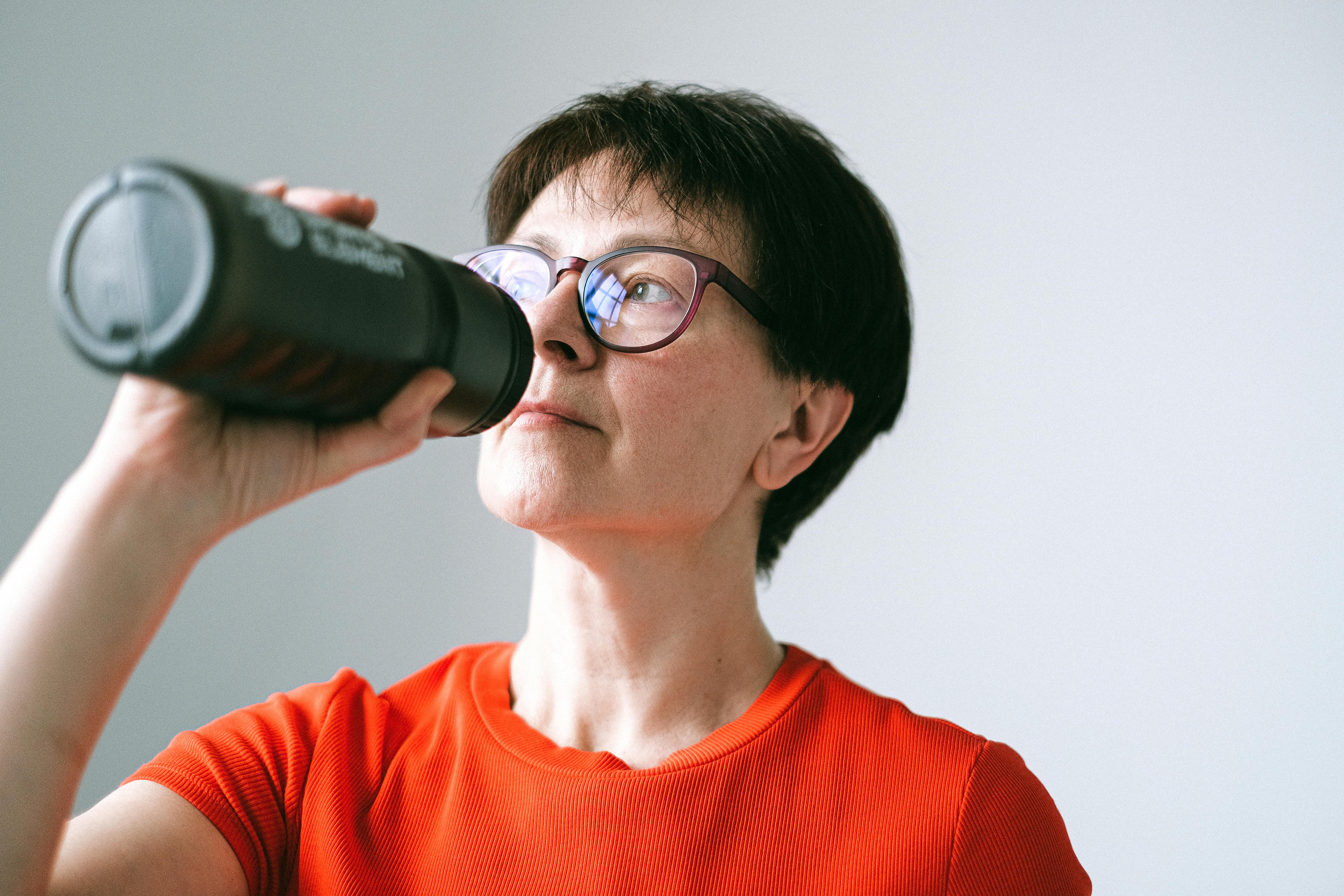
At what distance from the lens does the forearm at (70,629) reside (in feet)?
2.40

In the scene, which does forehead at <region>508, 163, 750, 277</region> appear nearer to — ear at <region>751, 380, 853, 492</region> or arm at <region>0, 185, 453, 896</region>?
ear at <region>751, 380, 853, 492</region>

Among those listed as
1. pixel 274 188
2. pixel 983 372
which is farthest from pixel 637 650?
pixel 983 372

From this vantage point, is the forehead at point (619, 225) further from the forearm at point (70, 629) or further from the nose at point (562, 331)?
the forearm at point (70, 629)

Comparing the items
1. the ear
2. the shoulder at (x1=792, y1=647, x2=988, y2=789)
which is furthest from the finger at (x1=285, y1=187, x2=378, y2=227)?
the shoulder at (x1=792, y1=647, x2=988, y2=789)

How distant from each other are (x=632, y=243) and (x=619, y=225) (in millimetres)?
31

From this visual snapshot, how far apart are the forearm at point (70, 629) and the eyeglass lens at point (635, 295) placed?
1.61 feet

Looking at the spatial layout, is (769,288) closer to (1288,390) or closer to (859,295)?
(859,295)

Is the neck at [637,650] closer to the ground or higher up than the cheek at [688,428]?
closer to the ground

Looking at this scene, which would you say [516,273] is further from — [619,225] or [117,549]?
[117,549]

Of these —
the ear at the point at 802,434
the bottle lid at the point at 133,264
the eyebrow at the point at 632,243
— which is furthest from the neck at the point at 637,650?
the bottle lid at the point at 133,264

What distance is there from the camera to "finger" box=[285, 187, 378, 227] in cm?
86

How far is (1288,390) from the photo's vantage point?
1973mm

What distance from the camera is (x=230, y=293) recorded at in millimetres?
623

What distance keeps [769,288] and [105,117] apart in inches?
56.4
